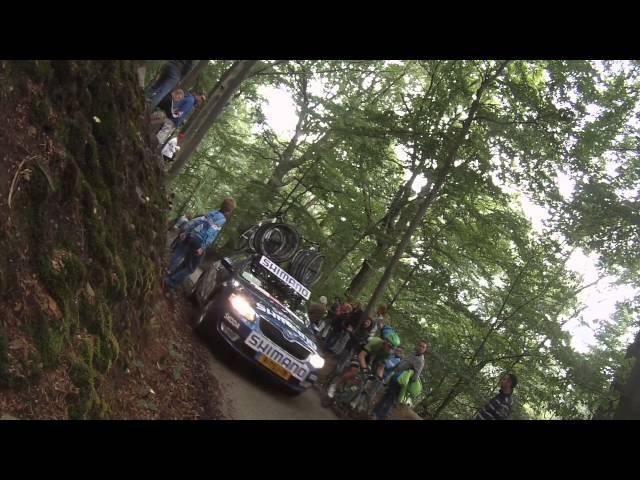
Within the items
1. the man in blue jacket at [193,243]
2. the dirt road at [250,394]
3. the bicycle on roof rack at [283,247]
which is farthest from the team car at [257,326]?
the bicycle on roof rack at [283,247]

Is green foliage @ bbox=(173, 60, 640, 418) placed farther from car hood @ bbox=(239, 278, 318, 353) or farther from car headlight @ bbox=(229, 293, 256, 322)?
car headlight @ bbox=(229, 293, 256, 322)

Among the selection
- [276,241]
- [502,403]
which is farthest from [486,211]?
[502,403]

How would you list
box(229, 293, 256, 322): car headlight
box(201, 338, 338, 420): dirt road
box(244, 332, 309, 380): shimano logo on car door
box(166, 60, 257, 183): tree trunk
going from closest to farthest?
box(201, 338, 338, 420): dirt road
box(244, 332, 309, 380): shimano logo on car door
box(229, 293, 256, 322): car headlight
box(166, 60, 257, 183): tree trunk

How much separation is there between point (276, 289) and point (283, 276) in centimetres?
36

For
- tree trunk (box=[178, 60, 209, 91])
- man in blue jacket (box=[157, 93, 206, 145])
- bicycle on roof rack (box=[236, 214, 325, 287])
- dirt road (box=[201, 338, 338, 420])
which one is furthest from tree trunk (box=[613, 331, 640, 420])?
tree trunk (box=[178, 60, 209, 91])

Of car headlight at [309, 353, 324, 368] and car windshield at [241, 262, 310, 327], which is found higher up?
car windshield at [241, 262, 310, 327]

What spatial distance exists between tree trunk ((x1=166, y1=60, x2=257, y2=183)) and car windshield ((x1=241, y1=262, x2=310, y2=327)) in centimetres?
263

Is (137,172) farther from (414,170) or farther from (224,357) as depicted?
(414,170)

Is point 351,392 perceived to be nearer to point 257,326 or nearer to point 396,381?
point 396,381

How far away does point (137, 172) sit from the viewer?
739 cm

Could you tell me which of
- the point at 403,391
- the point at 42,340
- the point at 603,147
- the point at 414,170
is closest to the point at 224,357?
the point at 403,391

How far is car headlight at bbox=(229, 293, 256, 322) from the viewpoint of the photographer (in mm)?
9000

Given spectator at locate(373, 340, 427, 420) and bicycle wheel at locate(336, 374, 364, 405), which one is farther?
bicycle wheel at locate(336, 374, 364, 405)
